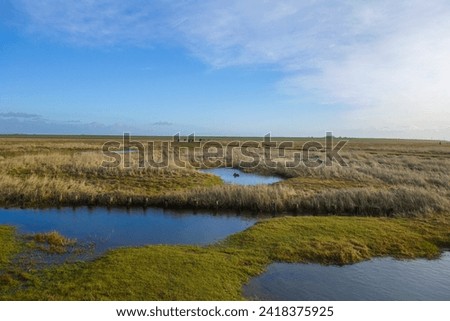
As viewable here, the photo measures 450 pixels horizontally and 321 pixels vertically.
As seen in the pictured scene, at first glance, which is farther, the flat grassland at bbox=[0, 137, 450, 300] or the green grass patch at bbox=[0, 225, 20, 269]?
the green grass patch at bbox=[0, 225, 20, 269]

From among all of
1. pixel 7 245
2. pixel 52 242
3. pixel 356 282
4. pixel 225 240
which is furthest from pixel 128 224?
pixel 356 282

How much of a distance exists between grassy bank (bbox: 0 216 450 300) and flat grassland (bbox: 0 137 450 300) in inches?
1.4

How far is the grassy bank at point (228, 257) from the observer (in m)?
9.93

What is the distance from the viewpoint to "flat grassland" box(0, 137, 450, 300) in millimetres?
10359

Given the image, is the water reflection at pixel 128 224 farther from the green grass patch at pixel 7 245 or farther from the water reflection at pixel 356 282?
the water reflection at pixel 356 282

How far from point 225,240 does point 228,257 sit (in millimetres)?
2542

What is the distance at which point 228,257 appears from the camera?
1313 cm

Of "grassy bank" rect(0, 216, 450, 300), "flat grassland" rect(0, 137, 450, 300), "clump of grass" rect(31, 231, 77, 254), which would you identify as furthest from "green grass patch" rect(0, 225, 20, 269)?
"clump of grass" rect(31, 231, 77, 254)

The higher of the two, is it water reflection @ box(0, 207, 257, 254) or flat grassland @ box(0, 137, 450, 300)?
flat grassland @ box(0, 137, 450, 300)

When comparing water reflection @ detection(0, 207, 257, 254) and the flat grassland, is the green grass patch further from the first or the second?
water reflection @ detection(0, 207, 257, 254)

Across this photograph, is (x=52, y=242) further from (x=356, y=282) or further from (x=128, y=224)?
(x=356, y=282)

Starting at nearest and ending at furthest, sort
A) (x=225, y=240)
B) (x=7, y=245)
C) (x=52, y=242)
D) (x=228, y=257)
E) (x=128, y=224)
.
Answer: (x=228, y=257), (x=7, y=245), (x=52, y=242), (x=225, y=240), (x=128, y=224)

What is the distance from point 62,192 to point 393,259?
855 inches

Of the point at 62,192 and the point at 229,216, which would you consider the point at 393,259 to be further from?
the point at 62,192
